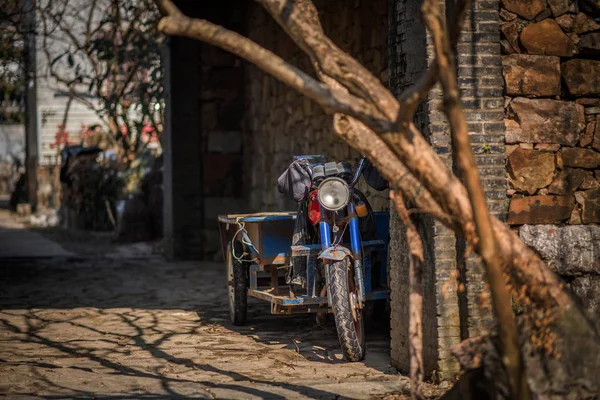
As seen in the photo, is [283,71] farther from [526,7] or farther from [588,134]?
[588,134]

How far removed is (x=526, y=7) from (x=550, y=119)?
686 mm

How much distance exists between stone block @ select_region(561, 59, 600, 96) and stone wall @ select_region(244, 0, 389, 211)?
6.73ft

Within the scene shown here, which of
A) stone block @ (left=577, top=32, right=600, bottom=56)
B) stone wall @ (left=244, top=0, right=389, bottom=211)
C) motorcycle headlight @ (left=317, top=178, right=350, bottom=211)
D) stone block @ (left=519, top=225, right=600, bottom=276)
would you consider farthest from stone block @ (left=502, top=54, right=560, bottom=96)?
stone wall @ (left=244, top=0, right=389, bottom=211)

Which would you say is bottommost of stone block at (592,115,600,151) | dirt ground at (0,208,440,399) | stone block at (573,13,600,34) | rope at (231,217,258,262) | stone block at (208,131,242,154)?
dirt ground at (0,208,440,399)

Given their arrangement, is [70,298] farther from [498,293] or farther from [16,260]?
[498,293]

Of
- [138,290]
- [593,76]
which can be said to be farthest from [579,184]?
[138,290]

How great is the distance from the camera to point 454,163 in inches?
220

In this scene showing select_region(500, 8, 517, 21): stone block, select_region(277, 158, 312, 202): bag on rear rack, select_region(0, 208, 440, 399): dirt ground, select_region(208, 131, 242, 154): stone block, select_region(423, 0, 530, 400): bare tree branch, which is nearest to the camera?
select_region(423, 0, 530, 400): bare tree branch

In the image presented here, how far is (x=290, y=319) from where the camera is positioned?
26.9 ft

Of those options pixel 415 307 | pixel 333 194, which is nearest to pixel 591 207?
pixel 333 194

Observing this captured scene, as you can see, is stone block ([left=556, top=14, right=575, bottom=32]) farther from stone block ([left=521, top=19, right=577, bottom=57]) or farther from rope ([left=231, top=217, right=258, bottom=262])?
rope ([left=231, top=217, right=258, bottom=262])

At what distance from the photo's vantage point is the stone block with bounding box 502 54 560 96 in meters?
5.73

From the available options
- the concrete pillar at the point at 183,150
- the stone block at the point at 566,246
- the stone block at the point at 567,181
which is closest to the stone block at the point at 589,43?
the stone block at the point at 567,181

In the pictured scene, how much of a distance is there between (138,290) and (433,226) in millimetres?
4977
